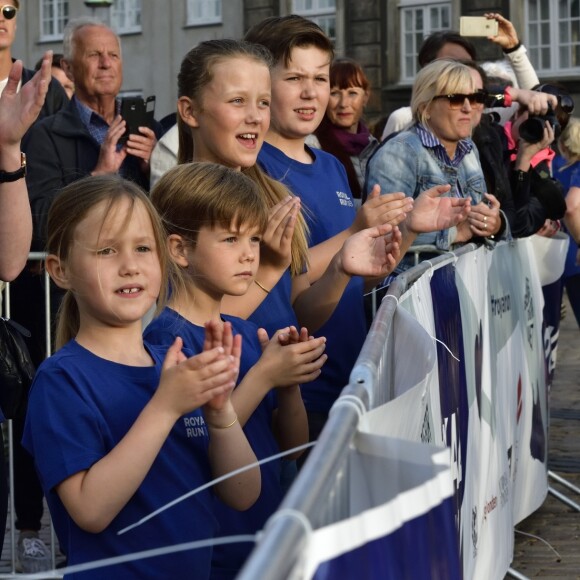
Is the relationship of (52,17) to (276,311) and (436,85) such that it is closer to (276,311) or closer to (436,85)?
(436,85)

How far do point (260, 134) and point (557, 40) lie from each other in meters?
24.1

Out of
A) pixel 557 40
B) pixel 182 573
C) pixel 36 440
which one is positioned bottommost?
pixel 182 573

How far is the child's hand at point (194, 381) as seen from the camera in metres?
2.60

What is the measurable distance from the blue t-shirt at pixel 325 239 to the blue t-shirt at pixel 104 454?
55.3 inches

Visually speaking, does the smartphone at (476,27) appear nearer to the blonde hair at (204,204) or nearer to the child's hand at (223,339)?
the blonde hair at (204,204)

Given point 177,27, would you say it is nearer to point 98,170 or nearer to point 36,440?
point 98,170

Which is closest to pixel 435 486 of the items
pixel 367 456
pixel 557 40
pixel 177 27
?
pixel 367 456

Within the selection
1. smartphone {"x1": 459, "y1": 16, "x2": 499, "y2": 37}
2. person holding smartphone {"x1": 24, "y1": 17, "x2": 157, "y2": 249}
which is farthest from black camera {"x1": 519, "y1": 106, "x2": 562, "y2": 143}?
person holding smartphone {"x1": 24, "y1": 17, "x2": 157, "y2": 249}

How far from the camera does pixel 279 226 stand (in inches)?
146

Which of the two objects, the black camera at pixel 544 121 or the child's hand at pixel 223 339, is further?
the black camera at pixel 544 121

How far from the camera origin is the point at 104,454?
2.81 meters

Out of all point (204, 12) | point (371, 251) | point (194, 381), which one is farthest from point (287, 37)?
point (204, 12)

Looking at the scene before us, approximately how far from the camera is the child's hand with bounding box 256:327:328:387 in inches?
124

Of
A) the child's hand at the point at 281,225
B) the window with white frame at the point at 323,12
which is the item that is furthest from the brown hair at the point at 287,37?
the window with white frame at the point at 323,12
